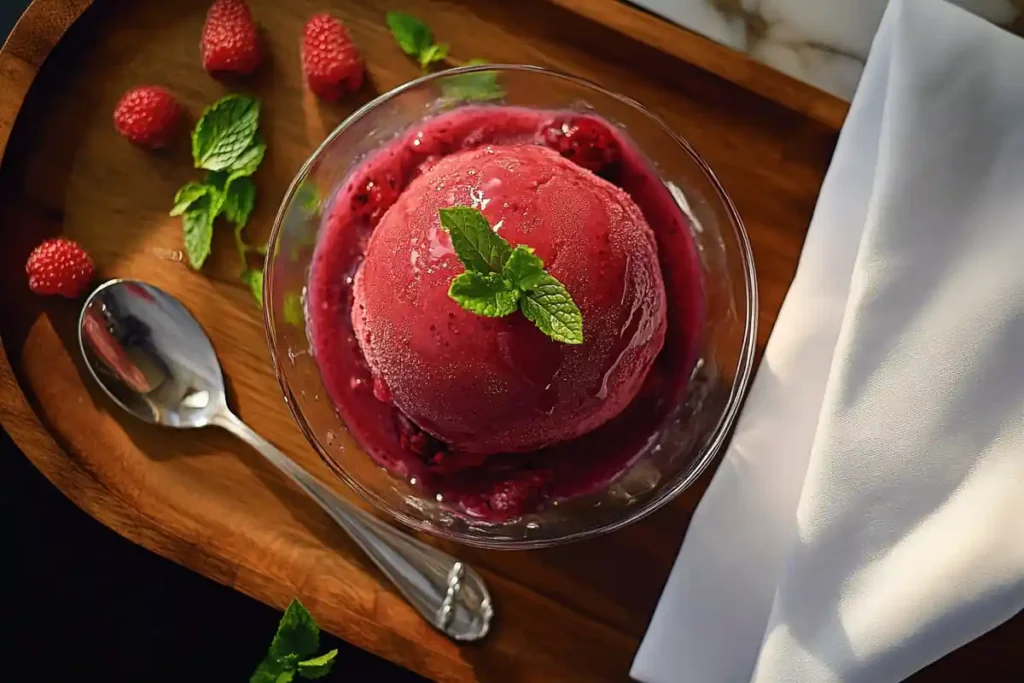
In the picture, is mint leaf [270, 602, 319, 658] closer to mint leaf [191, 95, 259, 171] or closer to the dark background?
mint leaf [191, 95, 259, 171]

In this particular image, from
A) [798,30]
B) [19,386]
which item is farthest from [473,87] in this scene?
[19,386]

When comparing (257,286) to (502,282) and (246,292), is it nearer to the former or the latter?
(246,292)

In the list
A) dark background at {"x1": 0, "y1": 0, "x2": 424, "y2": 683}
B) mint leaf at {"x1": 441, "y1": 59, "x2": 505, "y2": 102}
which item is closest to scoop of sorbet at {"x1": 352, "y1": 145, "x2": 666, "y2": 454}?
mint leaf at {"x1": 441, "y1": 59, "x2": 505, "y2": 102}

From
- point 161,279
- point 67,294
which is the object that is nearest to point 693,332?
point 161,279

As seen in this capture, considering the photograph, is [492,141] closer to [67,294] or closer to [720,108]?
[720,108]

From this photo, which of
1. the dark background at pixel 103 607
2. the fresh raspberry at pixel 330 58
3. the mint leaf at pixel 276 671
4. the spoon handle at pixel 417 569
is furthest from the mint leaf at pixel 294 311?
the dark background at pixel 103 607
